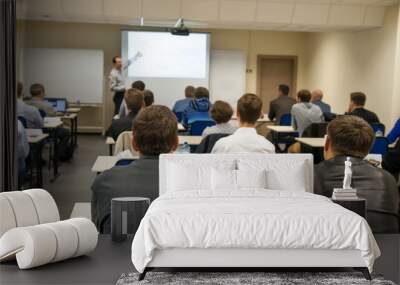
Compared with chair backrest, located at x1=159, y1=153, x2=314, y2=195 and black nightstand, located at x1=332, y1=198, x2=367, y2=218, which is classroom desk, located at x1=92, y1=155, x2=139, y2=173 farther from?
black nightstand, located at x1=332, y1=198, x2=367, y2=218

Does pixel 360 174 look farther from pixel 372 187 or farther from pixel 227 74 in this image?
pixel 227 74

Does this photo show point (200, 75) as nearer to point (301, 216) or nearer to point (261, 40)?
point (261, 40)

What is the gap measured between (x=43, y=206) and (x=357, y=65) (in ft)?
34.9

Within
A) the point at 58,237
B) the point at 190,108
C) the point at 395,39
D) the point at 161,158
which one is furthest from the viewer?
the point at 395,39

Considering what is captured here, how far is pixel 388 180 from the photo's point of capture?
10.3 feet

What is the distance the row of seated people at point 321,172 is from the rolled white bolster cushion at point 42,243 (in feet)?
2.53

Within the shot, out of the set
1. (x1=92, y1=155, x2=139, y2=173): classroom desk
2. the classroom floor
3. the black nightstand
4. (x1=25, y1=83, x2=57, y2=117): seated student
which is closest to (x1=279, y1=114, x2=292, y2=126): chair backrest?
the classroom floor

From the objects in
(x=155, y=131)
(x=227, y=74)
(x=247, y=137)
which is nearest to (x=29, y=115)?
(x=247, y=137)

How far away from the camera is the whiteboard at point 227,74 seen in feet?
48.9

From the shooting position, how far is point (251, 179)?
2.54 m

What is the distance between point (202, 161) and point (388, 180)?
1.07m

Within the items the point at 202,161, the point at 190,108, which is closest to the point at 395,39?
the point at 190,108

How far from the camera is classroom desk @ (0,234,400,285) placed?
6.39 feet

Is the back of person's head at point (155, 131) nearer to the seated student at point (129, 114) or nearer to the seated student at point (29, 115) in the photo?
the seated student at point (129, 114)
